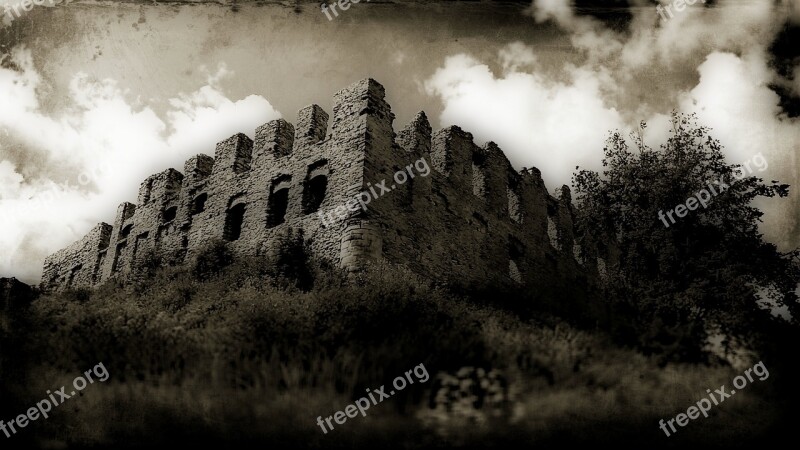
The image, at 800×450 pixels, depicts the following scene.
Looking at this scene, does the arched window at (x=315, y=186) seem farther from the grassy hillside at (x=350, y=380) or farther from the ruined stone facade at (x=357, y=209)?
the grassy hillside at (x=350, y=380)

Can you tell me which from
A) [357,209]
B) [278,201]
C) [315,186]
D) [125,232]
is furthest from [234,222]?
[125,232]

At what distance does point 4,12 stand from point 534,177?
711 inches

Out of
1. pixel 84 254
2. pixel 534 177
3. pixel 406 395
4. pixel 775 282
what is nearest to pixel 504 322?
pixel 406 395

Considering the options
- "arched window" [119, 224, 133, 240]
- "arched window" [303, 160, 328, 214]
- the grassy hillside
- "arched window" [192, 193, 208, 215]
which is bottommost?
the grassy hillside

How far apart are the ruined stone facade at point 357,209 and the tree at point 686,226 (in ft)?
8.51

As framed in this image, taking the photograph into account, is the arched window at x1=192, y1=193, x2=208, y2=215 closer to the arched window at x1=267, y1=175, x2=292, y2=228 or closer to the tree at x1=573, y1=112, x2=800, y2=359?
the arched window at x1=267, y1=175, x2=292, y2=228

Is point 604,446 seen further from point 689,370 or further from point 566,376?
point 689,370

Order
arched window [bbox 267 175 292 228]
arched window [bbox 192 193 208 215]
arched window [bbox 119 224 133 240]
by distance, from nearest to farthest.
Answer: arched window [bbox 267 175 292 228]
arched window [bbox 192 193 208 215]
arched window [bbox 119 224 133 240]

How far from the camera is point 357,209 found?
50.2ft

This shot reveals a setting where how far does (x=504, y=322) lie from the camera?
12.5 meters

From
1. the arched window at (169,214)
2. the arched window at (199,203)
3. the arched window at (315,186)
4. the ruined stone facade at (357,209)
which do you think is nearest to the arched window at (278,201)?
the ruined stone facade at (357,209)

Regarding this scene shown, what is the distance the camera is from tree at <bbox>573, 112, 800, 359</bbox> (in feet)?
56.6

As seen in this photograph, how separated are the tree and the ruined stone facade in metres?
2.59

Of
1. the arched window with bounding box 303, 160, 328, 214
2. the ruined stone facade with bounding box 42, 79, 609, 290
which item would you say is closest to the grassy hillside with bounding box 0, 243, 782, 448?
the ruined stone facade with bounding box 42, 79, 609, 290
